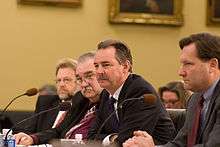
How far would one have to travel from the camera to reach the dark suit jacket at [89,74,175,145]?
14.1ft

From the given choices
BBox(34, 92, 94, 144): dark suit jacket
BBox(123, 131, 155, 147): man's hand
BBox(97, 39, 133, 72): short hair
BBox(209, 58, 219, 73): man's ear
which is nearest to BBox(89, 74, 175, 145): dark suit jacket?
BBox(97, 39, 133, 72): short hair

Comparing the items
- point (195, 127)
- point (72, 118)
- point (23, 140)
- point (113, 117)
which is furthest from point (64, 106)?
point (195, 127)

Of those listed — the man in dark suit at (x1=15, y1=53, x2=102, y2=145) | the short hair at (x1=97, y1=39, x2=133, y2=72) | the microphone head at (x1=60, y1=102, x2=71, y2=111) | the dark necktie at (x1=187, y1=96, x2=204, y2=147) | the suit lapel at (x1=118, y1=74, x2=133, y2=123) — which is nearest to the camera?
the dark necktie at (x1=187, y1=96, x2=204, y2=147)

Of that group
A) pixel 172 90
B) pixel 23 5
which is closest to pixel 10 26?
pixel 23 5

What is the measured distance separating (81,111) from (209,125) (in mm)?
2101

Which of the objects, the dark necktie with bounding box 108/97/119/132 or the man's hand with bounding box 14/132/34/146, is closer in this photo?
the dark necktie with bounding box 108/97/119/132

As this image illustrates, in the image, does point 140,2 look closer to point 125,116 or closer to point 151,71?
point 151,71

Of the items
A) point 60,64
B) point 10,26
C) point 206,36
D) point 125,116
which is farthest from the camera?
point 10,26

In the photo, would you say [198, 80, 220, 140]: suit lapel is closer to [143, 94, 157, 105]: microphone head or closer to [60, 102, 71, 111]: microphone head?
[143, 94, 157, 105]: microphone head

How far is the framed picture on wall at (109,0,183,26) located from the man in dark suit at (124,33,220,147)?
503 cm

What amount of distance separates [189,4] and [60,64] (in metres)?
3.39

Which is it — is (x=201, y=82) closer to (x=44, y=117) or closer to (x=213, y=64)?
(x=213, y=64)

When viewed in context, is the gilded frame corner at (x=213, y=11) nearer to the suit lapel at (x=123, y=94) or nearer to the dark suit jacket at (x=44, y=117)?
the dark suit jacket at (x=44, y=117)

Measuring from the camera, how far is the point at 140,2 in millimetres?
9016
